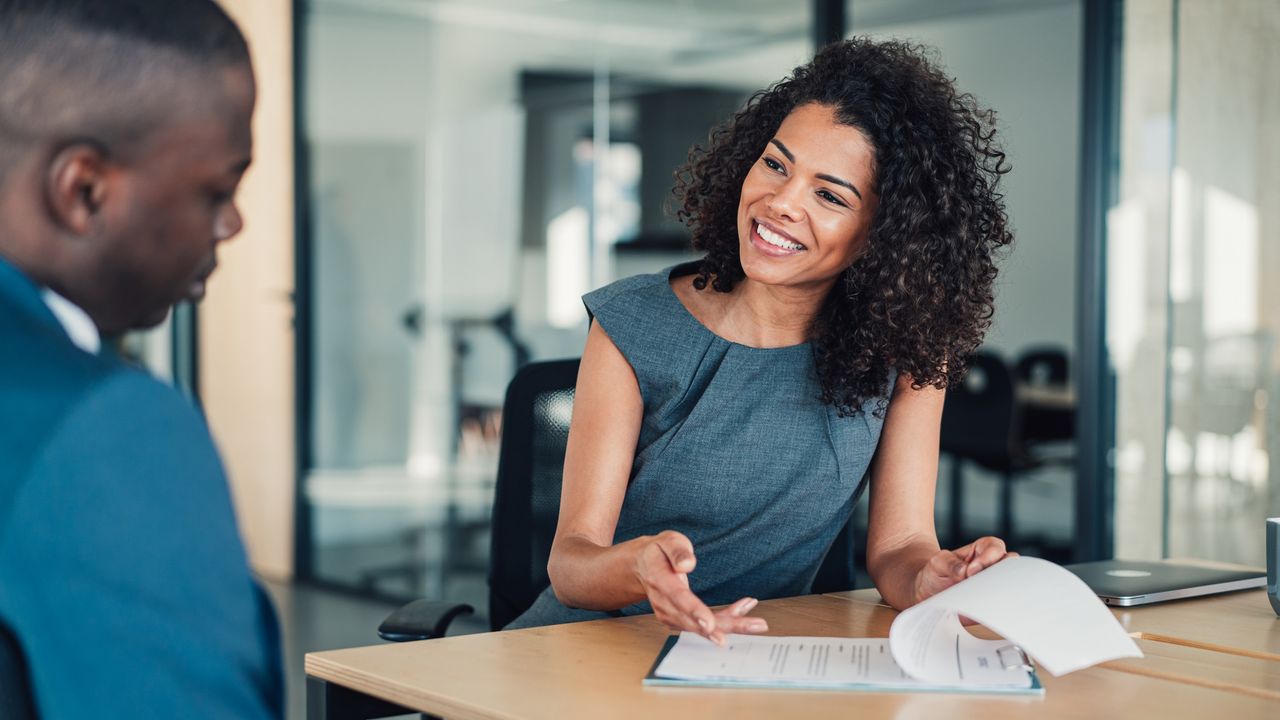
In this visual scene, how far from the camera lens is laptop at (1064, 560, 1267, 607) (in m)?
1.56

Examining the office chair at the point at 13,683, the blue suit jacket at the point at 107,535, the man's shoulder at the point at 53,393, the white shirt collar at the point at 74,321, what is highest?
the white shirt collar at the point at 74,321

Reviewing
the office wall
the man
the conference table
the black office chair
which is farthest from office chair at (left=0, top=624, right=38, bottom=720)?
the office wall

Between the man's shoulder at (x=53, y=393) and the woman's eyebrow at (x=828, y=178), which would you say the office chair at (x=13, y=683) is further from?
the woman's eyebrow at (x=828, y=178)

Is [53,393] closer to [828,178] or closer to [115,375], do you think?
[115,375]

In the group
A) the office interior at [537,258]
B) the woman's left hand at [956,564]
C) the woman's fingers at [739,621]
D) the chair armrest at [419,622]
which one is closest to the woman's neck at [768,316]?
the woman's left hand at [956,564]

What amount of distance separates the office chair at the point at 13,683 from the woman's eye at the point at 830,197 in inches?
47.9

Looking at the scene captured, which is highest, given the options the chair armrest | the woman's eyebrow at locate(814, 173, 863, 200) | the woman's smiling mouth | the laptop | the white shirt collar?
the woman's eyebrow at locate(814, 173, 863, 200)

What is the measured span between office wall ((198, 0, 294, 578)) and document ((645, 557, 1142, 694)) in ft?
14.2

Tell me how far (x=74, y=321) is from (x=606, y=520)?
1.01 metres

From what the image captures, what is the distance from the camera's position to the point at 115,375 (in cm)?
63

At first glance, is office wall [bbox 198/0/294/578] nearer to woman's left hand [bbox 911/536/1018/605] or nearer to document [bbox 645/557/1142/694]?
woman's left hand [bbox 911/536/1018/605]

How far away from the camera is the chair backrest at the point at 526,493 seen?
1996 millimetres

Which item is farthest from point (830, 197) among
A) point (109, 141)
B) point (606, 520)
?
point (109, 141)

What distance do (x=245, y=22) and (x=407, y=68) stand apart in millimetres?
1024
